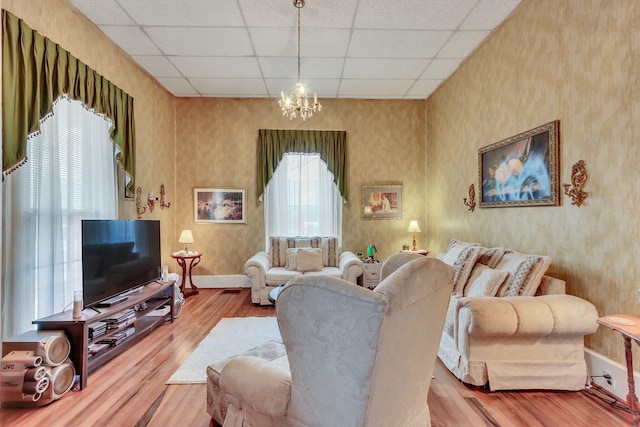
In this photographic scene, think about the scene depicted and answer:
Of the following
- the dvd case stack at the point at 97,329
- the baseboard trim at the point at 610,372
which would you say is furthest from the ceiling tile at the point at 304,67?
the baseboard trim at the point at 610,372

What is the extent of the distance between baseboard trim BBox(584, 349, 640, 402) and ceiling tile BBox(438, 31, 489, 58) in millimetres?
3356

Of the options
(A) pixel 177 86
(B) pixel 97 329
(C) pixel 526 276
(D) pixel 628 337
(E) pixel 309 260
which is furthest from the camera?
(A) pixel 177 86

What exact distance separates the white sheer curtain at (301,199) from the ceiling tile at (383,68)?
63.2 inches

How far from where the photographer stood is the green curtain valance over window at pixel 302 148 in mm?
5574

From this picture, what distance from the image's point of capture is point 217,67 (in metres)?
4.40

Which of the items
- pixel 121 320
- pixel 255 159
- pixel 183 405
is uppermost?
pixel 255 159

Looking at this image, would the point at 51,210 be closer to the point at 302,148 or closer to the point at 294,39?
the point at 294,39

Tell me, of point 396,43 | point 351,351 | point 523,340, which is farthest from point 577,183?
point 351,351

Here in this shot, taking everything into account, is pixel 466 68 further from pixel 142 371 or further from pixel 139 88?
pixel 142 371

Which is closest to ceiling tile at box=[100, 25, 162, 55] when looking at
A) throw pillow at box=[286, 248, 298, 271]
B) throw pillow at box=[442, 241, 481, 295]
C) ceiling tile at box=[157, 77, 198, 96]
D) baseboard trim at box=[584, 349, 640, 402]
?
ceiling tile at box=[157, 77, 198, 96]

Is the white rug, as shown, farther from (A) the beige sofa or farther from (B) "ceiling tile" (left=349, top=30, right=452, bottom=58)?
(B) "ceiling tile" (left=349, top=30, right=452, bottom=58)

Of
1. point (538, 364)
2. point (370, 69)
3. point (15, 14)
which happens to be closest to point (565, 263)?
point (538, 364)

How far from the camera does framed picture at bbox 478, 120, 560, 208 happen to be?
2854 millimetres

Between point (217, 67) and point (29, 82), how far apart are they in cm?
230
